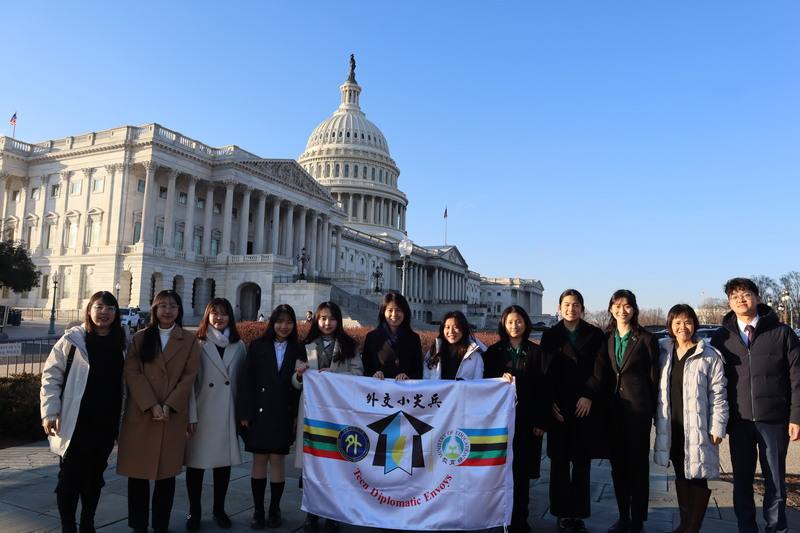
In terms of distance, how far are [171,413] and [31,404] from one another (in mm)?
6169

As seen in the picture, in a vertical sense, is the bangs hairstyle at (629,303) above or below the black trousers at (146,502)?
above

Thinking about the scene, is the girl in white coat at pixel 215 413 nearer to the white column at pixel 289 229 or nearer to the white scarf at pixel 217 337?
the white scarf at pixel 217 337

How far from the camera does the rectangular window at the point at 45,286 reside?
186 ft

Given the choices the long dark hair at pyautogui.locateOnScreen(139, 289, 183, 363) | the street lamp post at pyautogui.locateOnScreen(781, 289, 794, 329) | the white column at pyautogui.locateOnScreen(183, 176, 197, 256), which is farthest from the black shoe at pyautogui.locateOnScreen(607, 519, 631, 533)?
the street lamp post at pyautogui.locateOnScreen(781, 289, 794, 329)

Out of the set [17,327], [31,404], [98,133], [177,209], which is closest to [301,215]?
[177,209]

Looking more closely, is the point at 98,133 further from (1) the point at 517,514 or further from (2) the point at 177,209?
(1) the point at 517,514

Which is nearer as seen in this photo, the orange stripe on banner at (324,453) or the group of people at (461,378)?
the group of people at (461,378)

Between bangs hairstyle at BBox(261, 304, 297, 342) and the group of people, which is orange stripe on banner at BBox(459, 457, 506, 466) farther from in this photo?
bangs hairstyle at BBox(261, 304, 297, 342)

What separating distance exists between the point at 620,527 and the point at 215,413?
462cm

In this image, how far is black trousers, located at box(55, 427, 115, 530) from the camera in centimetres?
582

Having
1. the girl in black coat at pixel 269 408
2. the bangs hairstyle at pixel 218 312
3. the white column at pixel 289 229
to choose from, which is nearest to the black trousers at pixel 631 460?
the girl in black coat at pixel 269 408

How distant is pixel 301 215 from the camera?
69.4m

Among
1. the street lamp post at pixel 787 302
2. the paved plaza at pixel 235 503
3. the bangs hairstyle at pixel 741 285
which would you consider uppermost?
the street lamp post at pixel 787 302

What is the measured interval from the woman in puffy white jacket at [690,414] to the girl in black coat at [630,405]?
150 millimetres
